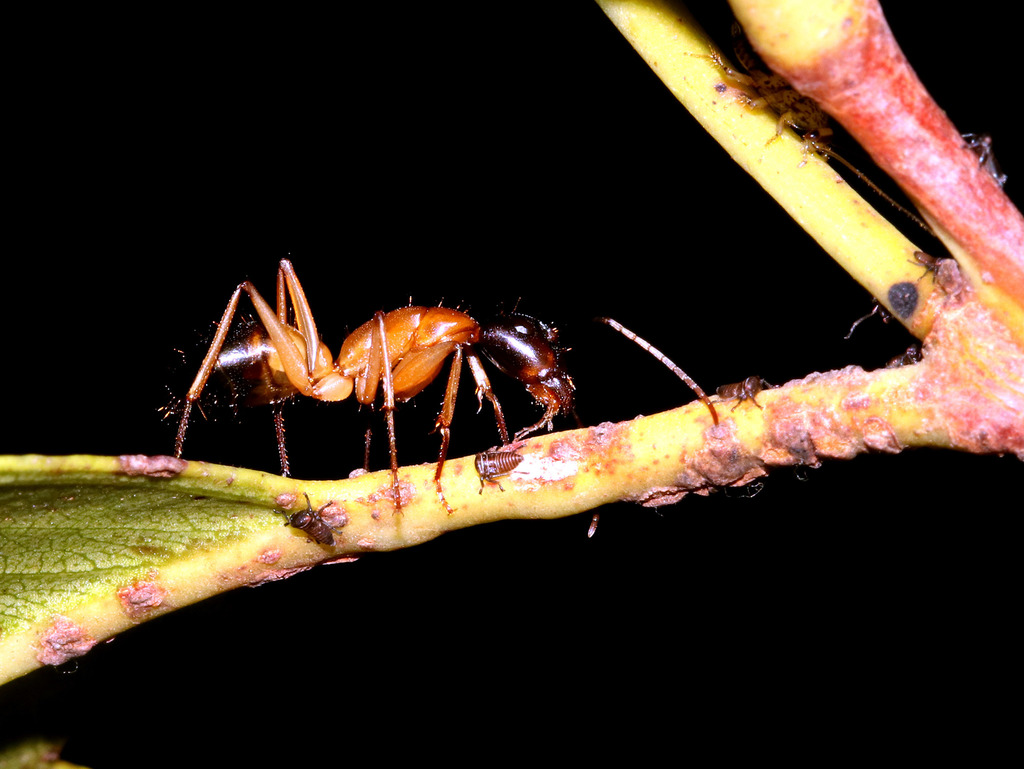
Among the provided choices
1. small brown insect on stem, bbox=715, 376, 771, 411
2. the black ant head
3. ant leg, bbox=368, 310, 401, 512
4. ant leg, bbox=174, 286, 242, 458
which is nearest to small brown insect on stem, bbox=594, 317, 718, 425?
small brown insect on stem, bbox=715, 376, 771, 411

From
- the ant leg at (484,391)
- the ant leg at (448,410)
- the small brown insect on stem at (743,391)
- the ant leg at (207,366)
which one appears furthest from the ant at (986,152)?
the ant leg at (207,366)

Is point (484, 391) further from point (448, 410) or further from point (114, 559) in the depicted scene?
point (114, 559)

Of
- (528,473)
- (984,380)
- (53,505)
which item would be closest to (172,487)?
(53,505)

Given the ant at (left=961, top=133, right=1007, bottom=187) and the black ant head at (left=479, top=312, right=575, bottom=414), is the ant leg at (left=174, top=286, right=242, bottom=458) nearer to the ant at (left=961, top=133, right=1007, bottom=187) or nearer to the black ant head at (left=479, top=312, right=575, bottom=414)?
the black ant head at (left=479, top=312, right=575, bottom=414)

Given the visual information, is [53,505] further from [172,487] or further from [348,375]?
[348,375]

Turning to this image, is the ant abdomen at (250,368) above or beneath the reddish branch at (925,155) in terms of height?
above

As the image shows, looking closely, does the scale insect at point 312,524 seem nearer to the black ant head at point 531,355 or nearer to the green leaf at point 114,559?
the green leaf at point 114,559

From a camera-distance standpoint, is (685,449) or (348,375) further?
(348,375)
